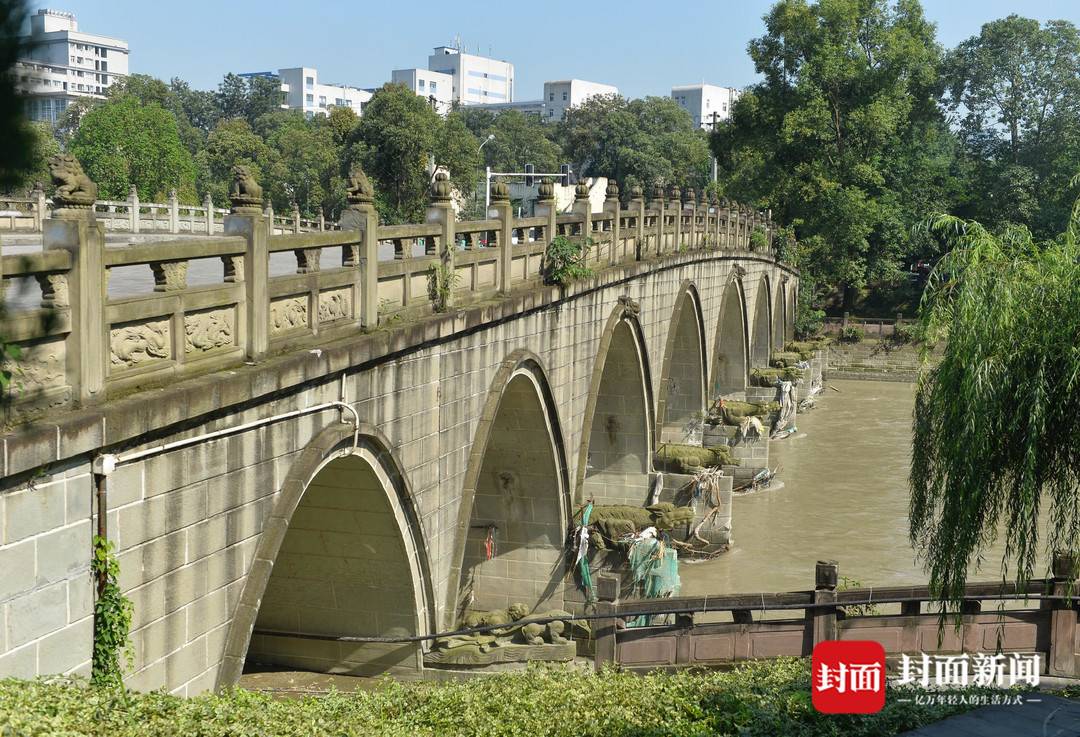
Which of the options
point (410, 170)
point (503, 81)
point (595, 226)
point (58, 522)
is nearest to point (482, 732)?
point (58, 522)

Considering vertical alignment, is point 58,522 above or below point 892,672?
above

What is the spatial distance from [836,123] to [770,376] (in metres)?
16.0

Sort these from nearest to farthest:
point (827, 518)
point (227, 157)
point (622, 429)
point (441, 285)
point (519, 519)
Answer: point (441, 285)
point (519, 519)
point (622, 429)
point (827, 518)
point (227, 157)

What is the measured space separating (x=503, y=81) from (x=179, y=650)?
567 ft

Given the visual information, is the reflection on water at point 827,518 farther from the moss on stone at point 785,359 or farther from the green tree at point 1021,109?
the green tree at point 1021,109

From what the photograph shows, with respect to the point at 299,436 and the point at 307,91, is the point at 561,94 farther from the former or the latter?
the point at 299,436

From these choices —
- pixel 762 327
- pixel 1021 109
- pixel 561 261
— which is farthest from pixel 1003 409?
pixel 1021 109

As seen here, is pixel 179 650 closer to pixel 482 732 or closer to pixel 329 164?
pixel 482 732

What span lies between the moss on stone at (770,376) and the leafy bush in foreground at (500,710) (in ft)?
87.1

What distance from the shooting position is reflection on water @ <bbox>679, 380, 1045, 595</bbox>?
2059cm

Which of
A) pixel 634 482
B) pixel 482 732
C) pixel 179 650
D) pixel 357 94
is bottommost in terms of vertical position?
pixel 634 482

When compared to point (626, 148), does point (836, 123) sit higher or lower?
lower

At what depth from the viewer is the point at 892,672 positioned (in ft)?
34.6

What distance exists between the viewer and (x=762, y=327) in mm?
43781
